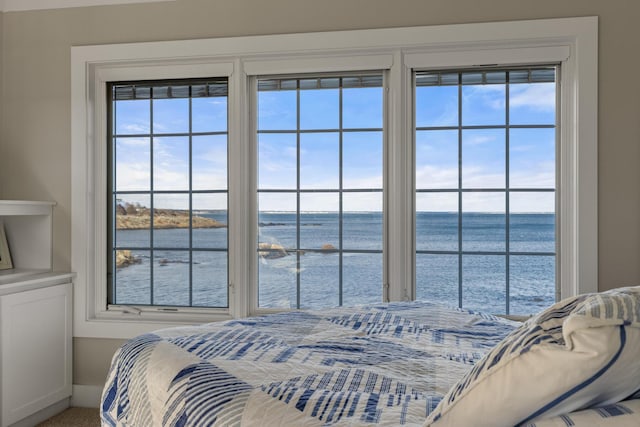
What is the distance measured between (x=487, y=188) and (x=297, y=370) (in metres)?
2.10

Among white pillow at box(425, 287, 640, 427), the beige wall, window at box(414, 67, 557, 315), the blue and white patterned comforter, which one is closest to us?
white pillow at box(425, 287, 640, 427)

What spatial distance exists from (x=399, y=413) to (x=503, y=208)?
2240 millimetres

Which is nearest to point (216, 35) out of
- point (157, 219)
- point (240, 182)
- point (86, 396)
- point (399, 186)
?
point (240, 182)

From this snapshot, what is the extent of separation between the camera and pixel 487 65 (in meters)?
2.96

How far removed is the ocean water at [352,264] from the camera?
300cm

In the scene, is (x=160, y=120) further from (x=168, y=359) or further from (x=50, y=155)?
(x=168, y=359)

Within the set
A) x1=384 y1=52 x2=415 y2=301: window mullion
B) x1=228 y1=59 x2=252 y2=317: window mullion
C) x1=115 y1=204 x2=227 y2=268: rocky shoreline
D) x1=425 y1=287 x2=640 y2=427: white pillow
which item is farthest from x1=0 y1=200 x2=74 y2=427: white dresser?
x1=425 y1=287 x2=640 y2=427: white pillow

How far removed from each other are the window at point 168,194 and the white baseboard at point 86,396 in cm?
53

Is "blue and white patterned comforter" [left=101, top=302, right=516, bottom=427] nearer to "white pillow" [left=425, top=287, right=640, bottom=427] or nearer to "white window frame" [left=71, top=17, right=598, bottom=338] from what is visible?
"white pillow" [left=425, top=287, right=640, bottom=427]

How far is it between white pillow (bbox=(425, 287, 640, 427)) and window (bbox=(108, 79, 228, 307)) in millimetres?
2622

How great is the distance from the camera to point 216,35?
3158 millimetres

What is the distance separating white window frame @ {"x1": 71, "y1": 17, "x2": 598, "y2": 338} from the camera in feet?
9.21

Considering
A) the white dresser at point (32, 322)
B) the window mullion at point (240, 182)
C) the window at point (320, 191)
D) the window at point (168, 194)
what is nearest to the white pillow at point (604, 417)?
the window at point (320, 191)

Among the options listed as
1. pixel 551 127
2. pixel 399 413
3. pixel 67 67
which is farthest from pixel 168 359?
pixel 67 67
